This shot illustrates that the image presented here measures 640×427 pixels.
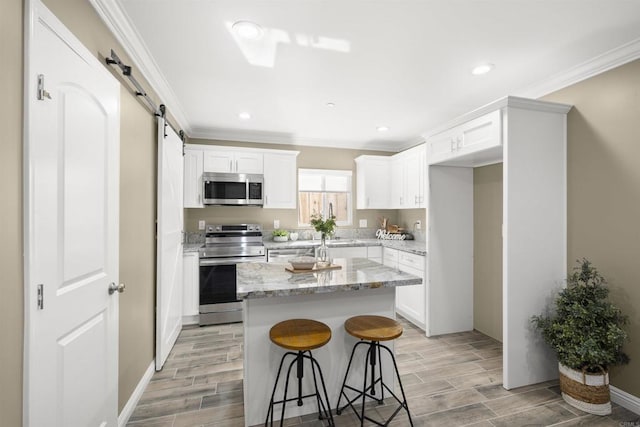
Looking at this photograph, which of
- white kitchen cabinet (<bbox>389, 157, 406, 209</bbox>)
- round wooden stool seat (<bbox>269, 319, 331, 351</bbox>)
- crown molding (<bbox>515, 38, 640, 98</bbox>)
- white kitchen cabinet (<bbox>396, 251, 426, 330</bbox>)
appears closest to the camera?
round wooden stool seat (<bbox>269, 319, 331, 351</bbox>)

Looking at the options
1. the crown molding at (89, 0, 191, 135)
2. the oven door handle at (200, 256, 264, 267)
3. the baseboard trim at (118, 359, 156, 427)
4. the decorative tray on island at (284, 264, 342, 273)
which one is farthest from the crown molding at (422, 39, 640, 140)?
the baseboard trim at (118, 359, 156, 427)

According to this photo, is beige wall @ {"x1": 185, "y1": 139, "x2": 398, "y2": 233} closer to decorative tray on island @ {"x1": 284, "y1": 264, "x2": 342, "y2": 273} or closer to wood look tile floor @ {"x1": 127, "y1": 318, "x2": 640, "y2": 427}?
wood look tile floor @ {"x1": 127, "y1": 318, "x2": 640, "y2": 427}

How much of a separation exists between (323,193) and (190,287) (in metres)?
2.53

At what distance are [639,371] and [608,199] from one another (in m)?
1.24

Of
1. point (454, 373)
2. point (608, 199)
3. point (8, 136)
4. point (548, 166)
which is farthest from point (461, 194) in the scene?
point (8, 136)

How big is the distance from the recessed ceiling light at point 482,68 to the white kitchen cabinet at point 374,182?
7.71ft

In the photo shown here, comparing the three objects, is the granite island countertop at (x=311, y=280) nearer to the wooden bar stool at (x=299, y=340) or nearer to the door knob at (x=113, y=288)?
the wooden bar stool at (x=299, y=340)

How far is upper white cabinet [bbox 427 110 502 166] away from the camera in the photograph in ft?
8.25

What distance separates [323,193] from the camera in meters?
5.15

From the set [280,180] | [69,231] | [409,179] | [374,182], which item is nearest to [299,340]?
[69,231]

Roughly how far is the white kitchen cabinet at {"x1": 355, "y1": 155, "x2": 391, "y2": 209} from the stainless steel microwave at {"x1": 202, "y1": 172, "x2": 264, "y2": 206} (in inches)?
65.4

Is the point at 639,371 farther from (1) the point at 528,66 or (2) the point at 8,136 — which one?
(2) the point at 8,136

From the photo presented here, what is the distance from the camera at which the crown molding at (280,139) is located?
14.6 ft

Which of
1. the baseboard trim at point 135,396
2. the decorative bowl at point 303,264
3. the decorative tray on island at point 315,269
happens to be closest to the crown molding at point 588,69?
the decorative tray on island at point 315,269
